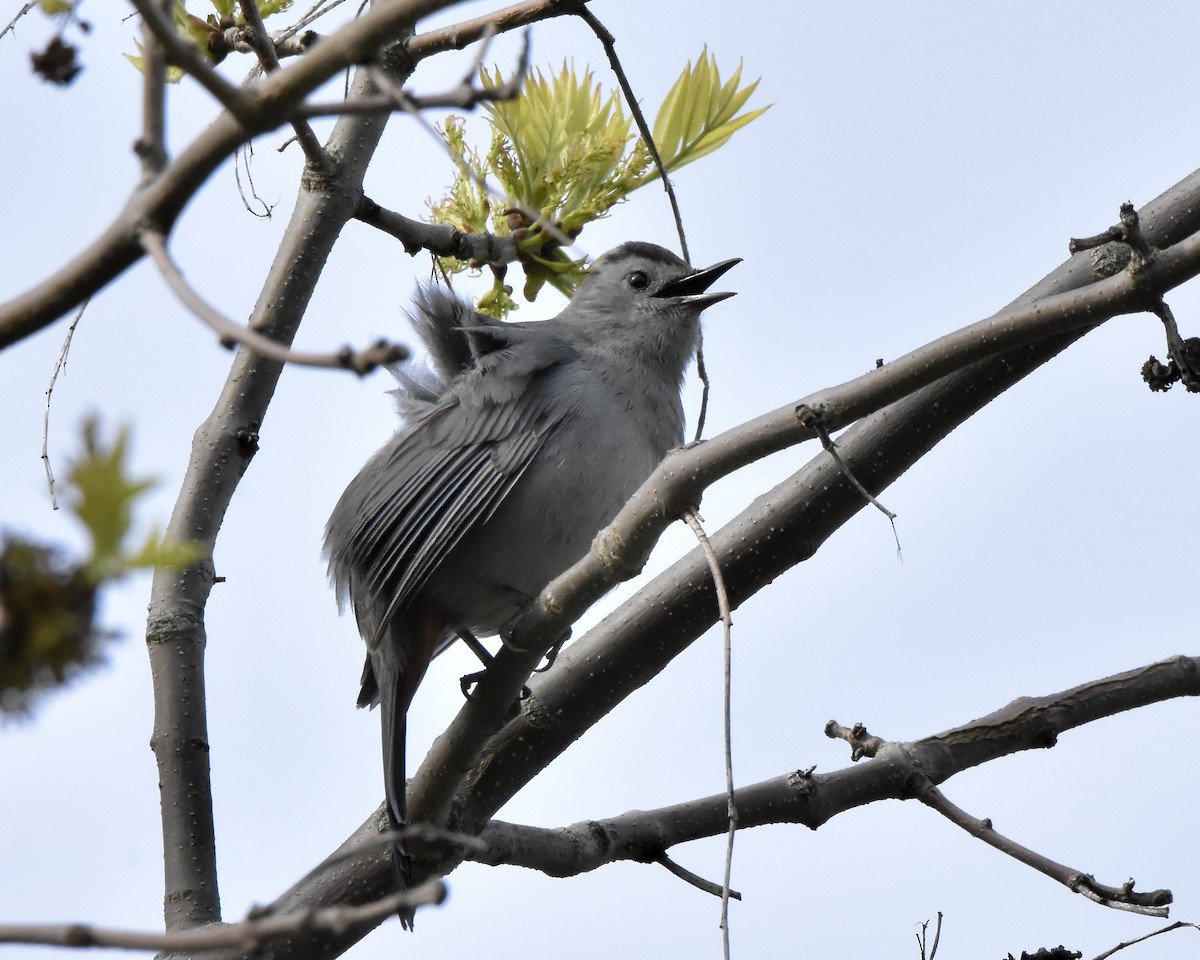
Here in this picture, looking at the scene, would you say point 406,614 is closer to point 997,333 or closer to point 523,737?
point 523,737

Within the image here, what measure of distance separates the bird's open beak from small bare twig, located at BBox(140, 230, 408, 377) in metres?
4.40

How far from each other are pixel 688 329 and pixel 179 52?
4.43m

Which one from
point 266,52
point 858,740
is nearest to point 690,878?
point 858,740

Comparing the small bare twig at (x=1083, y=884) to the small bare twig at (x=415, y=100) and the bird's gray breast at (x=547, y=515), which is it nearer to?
the bird's gray breast at (x=547, y=515)

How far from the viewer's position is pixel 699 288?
19.0 ft

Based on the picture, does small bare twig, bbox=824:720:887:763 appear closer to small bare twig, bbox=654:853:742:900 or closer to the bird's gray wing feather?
small bare twig, bbox=654:853:742:900

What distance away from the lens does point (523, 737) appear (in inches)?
142

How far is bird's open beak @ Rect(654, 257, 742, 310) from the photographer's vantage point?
18.4 ft

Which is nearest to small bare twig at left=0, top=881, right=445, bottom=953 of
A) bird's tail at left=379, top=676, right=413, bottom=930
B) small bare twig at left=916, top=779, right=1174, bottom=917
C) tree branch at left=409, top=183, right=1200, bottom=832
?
tree branch at left=409, top=183, right=1200, bottom=832

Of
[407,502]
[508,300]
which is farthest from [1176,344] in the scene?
[407,502]

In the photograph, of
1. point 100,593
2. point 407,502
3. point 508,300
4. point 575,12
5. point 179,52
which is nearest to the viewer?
point 100,593

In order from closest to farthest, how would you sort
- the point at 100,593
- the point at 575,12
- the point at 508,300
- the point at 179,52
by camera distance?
the point at 100,593 → the point at 179,52 → the point at 575,12 → the point at 508,300

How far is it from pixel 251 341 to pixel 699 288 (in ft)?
15.4

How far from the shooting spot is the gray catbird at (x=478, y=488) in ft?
15.1
